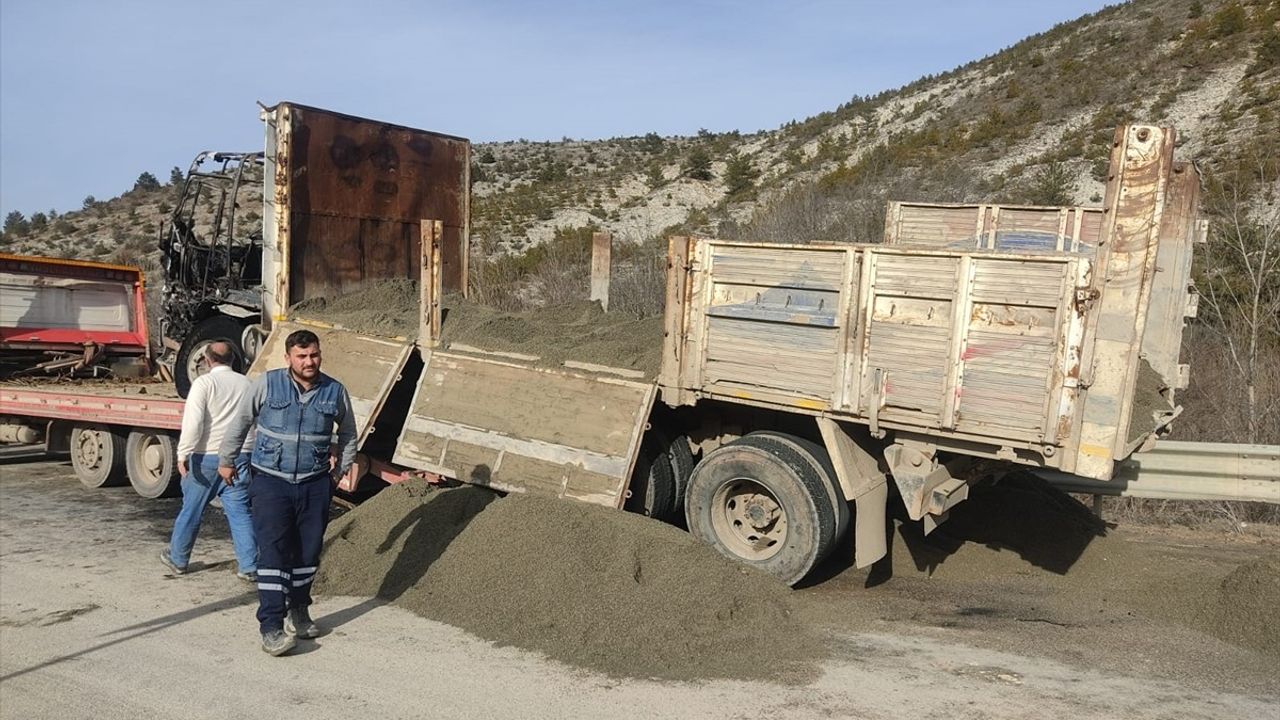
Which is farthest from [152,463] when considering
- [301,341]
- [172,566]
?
[301,341]

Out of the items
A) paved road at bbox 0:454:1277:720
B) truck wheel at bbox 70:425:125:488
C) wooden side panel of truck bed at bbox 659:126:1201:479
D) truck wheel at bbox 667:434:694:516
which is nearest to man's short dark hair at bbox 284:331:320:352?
paved road at bbox 0:454:1277:720

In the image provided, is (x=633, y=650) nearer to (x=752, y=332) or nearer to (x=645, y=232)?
(x=752, y=332)

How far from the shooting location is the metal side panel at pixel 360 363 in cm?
774

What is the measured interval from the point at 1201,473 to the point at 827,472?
3.21 metres

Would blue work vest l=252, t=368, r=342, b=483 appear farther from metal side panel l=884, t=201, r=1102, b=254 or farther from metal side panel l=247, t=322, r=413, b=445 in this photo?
metal side panel l=884, t=201, r=1102, b=254

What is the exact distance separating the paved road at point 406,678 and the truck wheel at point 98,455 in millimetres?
3863

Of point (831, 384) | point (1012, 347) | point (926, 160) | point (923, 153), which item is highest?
point (923, 153)

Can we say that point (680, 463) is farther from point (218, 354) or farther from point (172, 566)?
point (172, 566)

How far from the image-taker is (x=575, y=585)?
559 centimetres

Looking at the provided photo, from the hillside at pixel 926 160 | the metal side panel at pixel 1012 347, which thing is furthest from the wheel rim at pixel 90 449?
the metal side panel at pixel 1012 347

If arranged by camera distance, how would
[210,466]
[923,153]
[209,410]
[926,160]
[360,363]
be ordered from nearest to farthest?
1. [209,410]
2. [210,466]
3. [360,363]
4. [926,160]
5. [923,153]

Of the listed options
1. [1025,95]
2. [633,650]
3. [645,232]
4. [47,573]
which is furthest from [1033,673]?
[1025,95]

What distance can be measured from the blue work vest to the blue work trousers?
0.07 meters

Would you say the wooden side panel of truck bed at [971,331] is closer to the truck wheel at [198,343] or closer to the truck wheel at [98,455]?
the truck wheel at [198,343]
